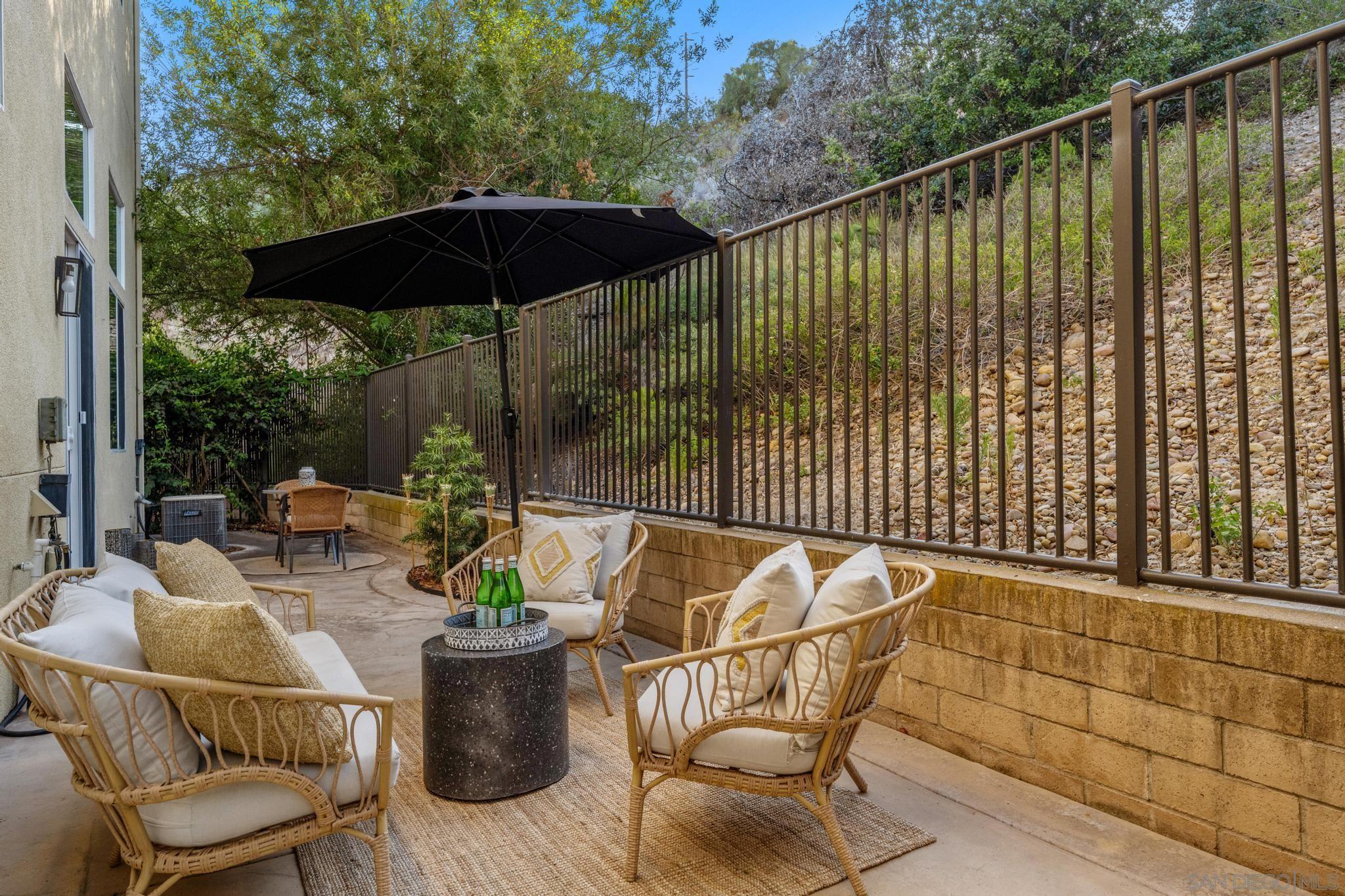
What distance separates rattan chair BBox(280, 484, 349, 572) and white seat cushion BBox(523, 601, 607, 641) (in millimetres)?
4820

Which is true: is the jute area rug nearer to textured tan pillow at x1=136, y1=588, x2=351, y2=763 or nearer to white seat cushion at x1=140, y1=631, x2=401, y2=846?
white seat cushion at x1=140, y1=631, x2=401, y2=846

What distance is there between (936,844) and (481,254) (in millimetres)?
3387

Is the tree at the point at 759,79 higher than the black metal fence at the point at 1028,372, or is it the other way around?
the tree at the point at 759,79

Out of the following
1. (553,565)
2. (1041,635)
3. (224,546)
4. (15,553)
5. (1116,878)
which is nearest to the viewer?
(1116,878)

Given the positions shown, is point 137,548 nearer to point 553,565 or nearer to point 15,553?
point 15,553

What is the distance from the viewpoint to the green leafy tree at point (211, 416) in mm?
10508

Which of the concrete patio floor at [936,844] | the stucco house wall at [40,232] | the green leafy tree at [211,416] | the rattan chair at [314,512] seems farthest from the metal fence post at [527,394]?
the green leafy tree at [211,416]

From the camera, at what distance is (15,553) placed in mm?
3307

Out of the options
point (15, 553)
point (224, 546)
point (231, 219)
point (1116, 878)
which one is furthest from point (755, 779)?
point (231, 219)

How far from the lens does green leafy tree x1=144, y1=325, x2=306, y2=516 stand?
10.5m

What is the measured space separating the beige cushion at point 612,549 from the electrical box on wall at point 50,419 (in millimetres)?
2369

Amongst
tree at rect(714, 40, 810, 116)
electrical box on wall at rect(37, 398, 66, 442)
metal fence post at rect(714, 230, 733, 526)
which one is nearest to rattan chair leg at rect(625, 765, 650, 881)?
metal fence post at rect(714, 230, 733, 526)

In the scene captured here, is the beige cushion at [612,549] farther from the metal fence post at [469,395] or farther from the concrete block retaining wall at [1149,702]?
the metal fence post at [469,395]

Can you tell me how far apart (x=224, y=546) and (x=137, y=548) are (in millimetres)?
2612
